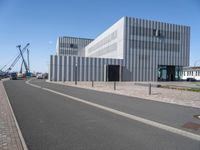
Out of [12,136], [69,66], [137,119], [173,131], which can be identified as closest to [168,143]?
[173,131]

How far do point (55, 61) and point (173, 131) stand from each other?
45.6 metres

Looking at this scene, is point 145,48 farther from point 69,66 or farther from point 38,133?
point 38,133

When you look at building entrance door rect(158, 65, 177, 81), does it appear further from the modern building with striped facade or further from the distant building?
the distant building

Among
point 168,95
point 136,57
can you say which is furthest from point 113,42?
point 168,95

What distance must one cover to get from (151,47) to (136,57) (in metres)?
4.84

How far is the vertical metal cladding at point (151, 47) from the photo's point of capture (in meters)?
53.2

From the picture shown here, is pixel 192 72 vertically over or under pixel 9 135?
over

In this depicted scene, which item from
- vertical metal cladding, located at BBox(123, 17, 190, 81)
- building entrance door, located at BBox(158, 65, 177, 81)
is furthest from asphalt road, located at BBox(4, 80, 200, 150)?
building entrance door, located at BBox(158, 65, 177, 81)

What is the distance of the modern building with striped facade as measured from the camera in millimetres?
51562

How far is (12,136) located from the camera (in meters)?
6.02

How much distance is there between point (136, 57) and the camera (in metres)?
53.8

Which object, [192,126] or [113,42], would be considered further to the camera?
[113,42]

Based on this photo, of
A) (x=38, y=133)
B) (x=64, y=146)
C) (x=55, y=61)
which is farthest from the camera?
(x=55, y=61)

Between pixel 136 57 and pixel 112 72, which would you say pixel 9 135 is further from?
pixel 136 57
